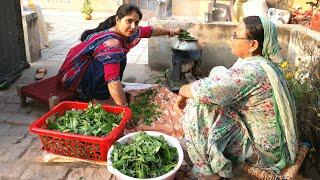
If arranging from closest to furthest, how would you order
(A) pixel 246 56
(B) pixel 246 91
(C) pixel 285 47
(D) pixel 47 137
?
(B) pixel 246 91 → (A) pixel 246 56 → (D) pixel 47 137 → (C) pixel 285 47

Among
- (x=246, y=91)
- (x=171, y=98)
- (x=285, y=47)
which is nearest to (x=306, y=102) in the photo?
(x=246, y=91)

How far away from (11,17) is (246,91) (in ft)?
14.8

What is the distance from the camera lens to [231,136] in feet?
9.54

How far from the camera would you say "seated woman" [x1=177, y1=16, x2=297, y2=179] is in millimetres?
2635

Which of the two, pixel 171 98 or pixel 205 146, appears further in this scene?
pixel 171 98

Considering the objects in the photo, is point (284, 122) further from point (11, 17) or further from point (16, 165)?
point (11, 17)

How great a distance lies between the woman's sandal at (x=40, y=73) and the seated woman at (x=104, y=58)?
1226mm

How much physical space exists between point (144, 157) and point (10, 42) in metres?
3.85

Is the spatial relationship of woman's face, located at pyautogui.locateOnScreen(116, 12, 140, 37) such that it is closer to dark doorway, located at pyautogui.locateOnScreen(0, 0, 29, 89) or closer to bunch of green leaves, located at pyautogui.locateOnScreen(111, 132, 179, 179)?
bunch of green leaves, located at pyautogui.locateOnScreen(111, 132, 179, 179)

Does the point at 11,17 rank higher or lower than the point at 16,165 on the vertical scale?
higher

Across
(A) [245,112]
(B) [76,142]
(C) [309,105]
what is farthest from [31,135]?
(C) [309,105]

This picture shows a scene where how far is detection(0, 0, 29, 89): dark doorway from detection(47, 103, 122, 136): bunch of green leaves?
2.20 m

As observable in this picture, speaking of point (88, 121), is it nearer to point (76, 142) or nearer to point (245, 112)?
point (76, 142)

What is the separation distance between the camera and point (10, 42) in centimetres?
564
